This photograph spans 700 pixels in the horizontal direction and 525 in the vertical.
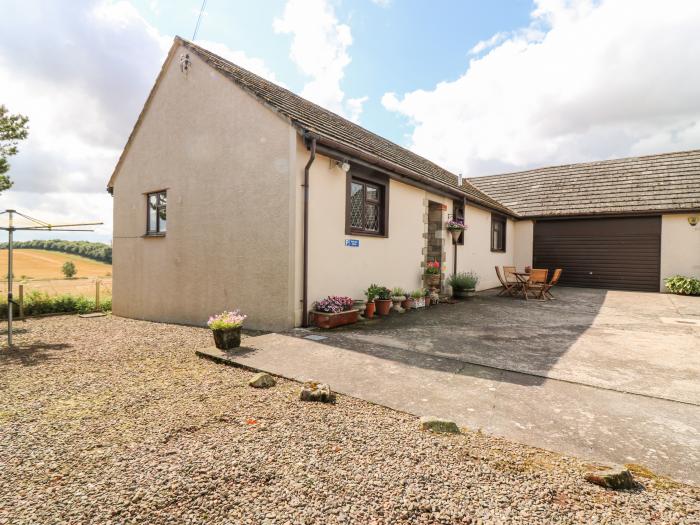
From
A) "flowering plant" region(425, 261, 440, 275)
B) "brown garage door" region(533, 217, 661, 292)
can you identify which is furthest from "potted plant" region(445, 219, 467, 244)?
"brown garage door" region(533, 217, 661, 292)

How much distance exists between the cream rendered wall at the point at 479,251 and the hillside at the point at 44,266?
18.9m

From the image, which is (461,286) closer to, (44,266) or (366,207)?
(366,207)

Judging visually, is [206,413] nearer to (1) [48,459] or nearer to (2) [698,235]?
(1) [48,459]

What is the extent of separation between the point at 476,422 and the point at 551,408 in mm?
836

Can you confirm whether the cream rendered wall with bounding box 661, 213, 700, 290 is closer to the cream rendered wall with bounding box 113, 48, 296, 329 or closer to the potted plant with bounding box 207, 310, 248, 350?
the cream rendered wall with bounding box 113, 48, 296, 329

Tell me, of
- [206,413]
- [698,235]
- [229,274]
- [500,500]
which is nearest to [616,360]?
[500,500]

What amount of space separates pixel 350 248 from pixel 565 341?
173 inches

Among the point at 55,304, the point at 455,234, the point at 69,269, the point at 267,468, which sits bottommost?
the point at 55,304

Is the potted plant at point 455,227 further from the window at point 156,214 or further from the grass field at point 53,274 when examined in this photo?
the grass field at point 53,274

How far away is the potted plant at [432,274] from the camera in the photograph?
409 inches

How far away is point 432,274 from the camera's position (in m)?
10.5

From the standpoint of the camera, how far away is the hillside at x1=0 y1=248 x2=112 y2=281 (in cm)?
2113

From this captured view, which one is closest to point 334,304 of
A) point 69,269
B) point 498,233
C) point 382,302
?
point 382,302

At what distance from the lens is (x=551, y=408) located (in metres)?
3.26
